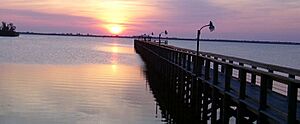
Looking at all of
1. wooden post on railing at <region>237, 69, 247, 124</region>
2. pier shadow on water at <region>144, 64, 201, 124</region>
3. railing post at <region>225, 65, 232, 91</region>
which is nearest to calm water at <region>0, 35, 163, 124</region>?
pier shadow on water at <region>144, 64, 201, 124</region>

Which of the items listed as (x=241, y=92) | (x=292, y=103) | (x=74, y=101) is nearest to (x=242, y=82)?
(x=241, y=92)

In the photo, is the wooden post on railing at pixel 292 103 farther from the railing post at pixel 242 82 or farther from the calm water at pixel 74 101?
the calm water at pixel 74 101

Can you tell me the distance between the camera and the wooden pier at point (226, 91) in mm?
8469

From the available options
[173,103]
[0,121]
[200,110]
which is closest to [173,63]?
[173,103]

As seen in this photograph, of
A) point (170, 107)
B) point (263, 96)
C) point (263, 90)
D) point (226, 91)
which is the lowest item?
point (170, 107)

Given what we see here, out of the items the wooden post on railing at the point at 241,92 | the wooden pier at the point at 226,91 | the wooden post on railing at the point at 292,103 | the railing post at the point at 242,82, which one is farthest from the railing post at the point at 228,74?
the wooden post on railing at the point at 292,103

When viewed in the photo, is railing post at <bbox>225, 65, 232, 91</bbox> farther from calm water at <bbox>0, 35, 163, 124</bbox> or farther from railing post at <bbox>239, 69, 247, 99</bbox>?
Answer: calm water at <bbox>0, 35, 163, 124</bbox>

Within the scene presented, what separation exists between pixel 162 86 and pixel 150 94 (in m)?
3.25

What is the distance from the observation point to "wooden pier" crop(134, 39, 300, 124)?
8.47 meters

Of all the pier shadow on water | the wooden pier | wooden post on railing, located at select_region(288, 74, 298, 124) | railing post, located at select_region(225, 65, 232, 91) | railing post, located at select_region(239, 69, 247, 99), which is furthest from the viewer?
the pier shadow on water

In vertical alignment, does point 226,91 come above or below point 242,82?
below

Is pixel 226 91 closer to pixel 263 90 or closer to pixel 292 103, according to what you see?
pixel 263 90

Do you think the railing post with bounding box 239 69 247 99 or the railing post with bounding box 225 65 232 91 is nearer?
the railing post with bounding box 239 69 247 99

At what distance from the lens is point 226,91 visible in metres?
11.8
